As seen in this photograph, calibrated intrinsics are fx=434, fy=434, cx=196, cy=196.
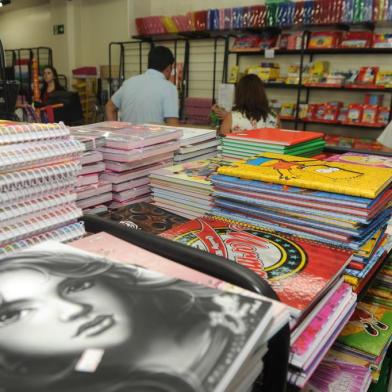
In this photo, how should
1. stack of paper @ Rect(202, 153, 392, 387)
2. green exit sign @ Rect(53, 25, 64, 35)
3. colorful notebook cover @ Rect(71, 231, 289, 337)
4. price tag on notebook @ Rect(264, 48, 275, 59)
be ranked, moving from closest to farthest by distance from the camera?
colorful notebook cover @ Rect(71, 231, 289, 337) → stack of paper @ Rect(202, 153, 392, 387) → price tag on notebook @ Rect(264, 48, 275, 59) → green exit sign @ Rect(53, 25, 64, 35)

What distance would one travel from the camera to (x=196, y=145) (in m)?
1.79

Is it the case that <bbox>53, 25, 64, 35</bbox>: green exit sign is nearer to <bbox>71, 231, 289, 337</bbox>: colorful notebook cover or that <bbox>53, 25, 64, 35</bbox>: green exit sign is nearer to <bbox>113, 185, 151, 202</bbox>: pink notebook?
<bbox>113, 185, 151, 202</bbox>: pink notebook

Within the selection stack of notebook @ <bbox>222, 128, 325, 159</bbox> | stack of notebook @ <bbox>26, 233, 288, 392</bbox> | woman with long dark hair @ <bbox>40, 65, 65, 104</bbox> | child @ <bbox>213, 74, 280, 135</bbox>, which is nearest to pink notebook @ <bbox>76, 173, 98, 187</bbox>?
stack of notebook @ <bbox>222, 128, 325, 159</bbox>

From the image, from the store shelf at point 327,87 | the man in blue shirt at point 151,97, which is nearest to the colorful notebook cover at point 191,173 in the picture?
the man in blue shirt at point 151,97

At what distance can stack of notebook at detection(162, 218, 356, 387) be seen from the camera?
75 centimetres

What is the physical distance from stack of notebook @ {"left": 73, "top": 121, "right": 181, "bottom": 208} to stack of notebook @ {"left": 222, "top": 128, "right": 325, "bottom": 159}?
0.21 meters

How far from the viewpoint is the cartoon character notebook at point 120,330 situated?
0.42 metres

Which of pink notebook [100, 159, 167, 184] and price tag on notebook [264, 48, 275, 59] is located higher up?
price tag on notebook [264, 48, 275, 59]

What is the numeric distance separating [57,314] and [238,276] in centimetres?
30

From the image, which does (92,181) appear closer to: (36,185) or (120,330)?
(36,185)

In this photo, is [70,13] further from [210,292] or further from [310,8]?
[210,292]

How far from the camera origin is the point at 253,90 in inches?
136

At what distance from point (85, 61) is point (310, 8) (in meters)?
4.69

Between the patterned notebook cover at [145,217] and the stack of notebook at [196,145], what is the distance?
34 centimetres
